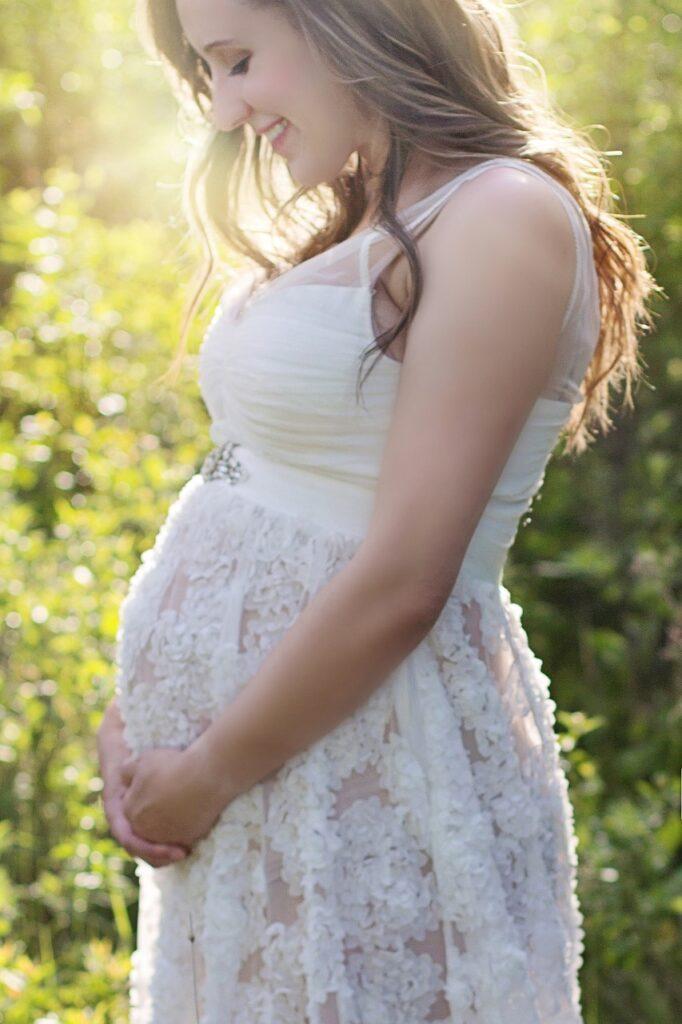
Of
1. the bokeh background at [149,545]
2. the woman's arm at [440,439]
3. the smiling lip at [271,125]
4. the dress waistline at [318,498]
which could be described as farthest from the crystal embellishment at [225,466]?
the bokeh background at [149,545]

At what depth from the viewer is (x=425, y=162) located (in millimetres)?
1625

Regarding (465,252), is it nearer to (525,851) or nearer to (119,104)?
(525,851)

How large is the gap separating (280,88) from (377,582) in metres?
0.67

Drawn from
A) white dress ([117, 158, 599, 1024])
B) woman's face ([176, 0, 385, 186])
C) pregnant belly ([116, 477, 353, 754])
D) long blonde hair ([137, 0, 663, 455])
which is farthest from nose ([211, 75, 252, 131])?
pregnant belly ([116, 477, 353, 754])

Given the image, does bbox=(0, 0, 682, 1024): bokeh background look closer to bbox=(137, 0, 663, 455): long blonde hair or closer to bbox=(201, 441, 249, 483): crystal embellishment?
bbox=(137, 0, 663, 455): long blonde hair

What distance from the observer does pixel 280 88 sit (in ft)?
5.36

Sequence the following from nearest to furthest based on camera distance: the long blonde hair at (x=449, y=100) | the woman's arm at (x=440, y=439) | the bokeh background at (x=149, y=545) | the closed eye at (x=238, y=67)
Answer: the woman's arm at (x=440, y=439)
the long blonde hair at (x=449, y=100)
the closed eye at (x=238, y=67)
the bokeh background at (x=149, y=545)

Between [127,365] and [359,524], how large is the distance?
104 inches

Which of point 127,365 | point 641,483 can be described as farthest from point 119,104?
point 641,483

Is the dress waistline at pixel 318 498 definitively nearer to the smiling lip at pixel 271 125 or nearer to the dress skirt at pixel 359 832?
the dress skirt at pixel 359 832

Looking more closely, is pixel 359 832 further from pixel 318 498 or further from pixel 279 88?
pixel 279 88

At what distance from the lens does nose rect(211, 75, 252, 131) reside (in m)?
1.69

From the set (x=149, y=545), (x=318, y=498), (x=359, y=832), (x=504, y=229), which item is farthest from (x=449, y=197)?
(x=149, y=545)

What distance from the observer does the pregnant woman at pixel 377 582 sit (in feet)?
4.84
